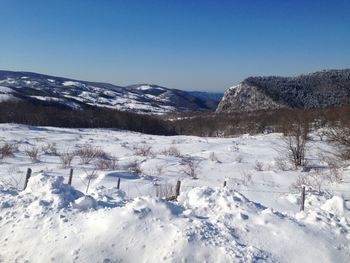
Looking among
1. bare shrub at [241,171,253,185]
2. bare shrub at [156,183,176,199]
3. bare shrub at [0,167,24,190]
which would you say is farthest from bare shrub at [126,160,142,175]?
bare shrub at [0,167,24,190]

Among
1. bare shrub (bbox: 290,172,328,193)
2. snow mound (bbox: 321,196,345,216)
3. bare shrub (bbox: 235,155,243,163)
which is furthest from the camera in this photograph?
bare shrub (bbox: 235,155,243,163)

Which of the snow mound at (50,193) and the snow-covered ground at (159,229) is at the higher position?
the snow mound at (50,193)

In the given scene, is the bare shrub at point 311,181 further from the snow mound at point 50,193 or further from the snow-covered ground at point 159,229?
the snow mound at point 50,193

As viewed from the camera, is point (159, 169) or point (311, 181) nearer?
point (311, 181)

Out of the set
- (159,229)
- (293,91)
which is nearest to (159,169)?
(159,229)

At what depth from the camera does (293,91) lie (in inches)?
4732

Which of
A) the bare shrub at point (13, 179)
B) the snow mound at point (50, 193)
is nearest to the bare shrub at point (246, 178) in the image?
the bare shrub at point (13, 179)

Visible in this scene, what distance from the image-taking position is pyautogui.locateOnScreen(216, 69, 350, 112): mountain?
112 metres

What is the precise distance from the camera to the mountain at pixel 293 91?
366ft

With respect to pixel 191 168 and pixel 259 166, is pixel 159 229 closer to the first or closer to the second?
pixel 191 168

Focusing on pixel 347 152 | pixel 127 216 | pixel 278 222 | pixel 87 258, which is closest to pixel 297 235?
pixel 278 222

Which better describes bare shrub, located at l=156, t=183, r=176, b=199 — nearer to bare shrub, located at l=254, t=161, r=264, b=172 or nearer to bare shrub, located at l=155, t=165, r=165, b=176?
bare shrub, located at l=155, t=165, r=165, b=176

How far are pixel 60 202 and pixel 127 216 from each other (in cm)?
177

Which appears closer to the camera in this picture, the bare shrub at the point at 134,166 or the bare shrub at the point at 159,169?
the bare shrub at the point at 159,169
